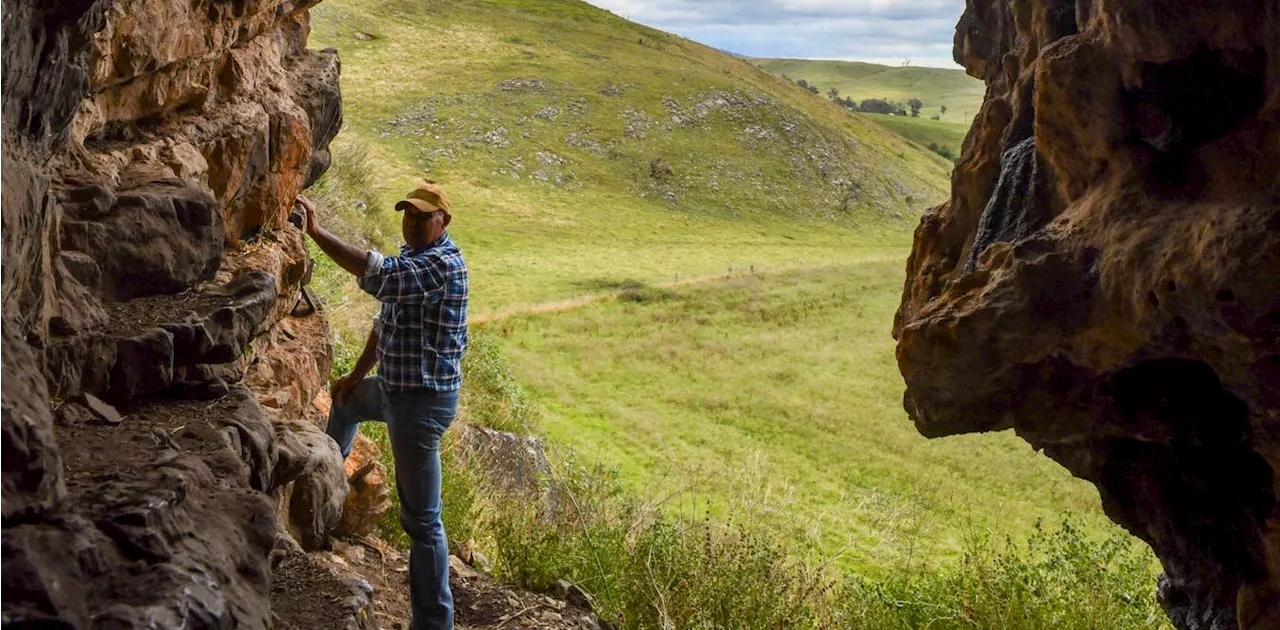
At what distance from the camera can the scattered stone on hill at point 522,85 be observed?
233ft

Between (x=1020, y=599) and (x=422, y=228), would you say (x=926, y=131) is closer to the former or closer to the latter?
(x=1020, y=599)

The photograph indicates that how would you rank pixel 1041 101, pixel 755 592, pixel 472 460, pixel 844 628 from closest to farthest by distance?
pixel 1041 101, pixel 755 592, pixel 844 628, pixel 472 460

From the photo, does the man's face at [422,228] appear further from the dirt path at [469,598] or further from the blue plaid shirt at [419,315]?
the dirt path at [469,598]

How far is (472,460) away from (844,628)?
501 centimetres

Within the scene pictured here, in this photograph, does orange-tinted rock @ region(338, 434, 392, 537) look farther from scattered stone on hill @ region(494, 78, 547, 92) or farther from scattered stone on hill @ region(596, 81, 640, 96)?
scattered stone on hill @ region(596, 81, 640, 96)

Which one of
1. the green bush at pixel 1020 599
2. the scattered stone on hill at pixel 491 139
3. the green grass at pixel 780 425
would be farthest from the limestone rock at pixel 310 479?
the scattered stone on hill at pixel 491 139

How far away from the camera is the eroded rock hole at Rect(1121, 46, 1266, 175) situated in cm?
563

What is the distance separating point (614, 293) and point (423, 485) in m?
33.6

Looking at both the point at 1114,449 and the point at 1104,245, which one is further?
the point at 1114,449

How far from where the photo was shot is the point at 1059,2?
25.7 feet

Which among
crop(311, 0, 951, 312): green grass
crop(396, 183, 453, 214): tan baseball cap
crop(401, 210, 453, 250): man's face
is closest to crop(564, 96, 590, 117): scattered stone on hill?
crop(311, 0, 951, 312): green grass

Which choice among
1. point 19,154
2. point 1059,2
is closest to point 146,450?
point 19,154

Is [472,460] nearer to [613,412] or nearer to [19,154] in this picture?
[19,154]

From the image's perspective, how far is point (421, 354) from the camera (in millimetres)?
5922
